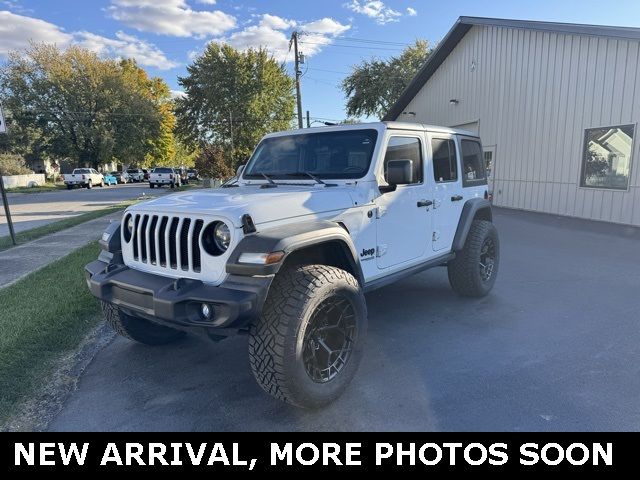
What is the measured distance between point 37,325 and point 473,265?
4618mm

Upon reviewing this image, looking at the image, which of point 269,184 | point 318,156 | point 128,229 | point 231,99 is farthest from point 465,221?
point 231,99

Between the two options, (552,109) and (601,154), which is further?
(552,109)

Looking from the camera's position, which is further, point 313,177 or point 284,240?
point 313,177

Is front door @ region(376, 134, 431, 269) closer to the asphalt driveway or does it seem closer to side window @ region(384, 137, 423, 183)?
side window @ region(384, 137, 423, 183)

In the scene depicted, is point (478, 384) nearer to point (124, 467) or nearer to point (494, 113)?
point (124, 467)

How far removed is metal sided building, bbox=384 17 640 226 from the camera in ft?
35.4

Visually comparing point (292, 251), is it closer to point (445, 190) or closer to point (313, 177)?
point (313, 177)

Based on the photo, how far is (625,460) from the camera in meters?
2.47

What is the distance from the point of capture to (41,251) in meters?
8.52

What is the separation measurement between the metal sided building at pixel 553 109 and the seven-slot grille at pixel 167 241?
1129 cm

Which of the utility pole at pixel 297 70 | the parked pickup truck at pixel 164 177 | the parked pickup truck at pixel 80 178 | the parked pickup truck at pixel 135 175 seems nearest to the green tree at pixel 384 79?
the utility pole at pixel 297 70

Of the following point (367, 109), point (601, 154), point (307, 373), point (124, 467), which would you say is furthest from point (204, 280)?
point (367, 109)

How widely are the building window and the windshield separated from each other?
983 centimetres

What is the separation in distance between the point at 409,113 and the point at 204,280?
21.6 m
